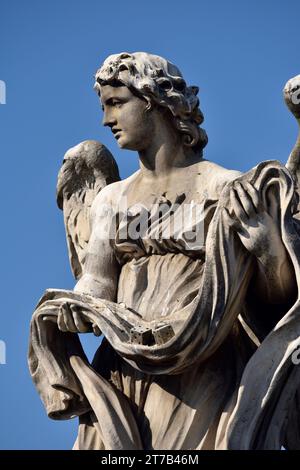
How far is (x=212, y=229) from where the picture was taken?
18875mm

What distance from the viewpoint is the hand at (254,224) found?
1870cm

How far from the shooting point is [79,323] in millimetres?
19062

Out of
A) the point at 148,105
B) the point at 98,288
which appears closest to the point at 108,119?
the point at 148,105

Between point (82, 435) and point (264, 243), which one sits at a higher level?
point (264, 243)

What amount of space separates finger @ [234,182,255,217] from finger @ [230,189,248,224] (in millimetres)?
23

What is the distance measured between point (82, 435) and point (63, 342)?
0.76m

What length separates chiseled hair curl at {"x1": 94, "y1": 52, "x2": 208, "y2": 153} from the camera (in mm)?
19594

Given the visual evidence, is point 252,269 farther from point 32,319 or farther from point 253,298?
point 32,319

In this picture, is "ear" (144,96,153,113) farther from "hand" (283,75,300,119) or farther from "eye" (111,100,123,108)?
"hand" (283,75,300,119)

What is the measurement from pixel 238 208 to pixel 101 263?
1.47 metres

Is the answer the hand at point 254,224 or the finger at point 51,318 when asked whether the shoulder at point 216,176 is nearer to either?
the hand at point 254,224

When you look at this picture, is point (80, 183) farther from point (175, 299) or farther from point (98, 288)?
point (175, 299)

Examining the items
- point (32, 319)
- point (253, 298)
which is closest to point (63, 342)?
point (32, 319)
